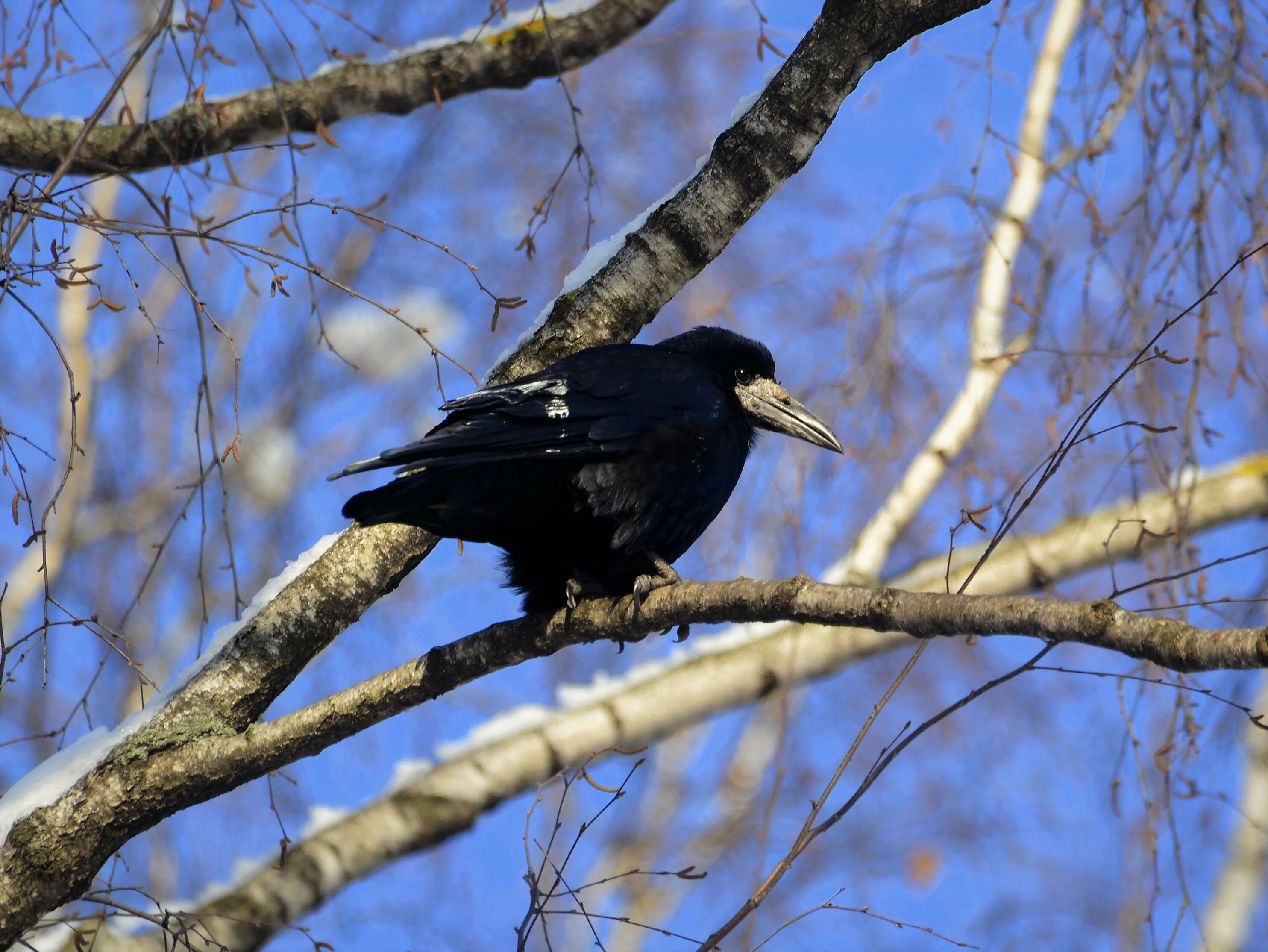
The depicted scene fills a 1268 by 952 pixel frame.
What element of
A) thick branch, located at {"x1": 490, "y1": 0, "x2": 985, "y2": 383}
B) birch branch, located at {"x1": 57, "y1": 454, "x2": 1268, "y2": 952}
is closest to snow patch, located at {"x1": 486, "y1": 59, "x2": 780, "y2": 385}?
thick branch, located at {"x1": 490, "y1": 0, "x2": 985, "y2": 383}

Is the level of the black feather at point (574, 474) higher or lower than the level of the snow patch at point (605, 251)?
lower

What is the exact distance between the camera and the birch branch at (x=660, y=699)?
419 centimetres

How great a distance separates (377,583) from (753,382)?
156 centimetres

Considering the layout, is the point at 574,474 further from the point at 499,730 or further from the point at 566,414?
the point at 499,730

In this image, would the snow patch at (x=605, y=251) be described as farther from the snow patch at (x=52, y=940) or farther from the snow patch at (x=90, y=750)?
the snow patch at (x=52, y=940)

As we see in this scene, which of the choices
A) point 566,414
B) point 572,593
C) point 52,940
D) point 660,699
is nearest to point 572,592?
point 572,593

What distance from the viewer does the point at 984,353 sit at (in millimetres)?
5086

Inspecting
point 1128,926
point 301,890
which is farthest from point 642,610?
point 1128,926

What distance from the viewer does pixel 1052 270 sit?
4.39 metres

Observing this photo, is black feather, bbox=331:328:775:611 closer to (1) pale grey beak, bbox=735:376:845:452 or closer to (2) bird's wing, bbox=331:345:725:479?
(2) bird's wing, bbox=331:345:725:479

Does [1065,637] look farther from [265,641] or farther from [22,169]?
[22,169]

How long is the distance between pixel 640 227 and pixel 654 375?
1.39 ft

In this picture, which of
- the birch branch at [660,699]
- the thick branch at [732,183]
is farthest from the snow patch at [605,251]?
the birch branch at [660,699]

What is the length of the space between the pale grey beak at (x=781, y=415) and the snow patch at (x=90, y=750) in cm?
157
